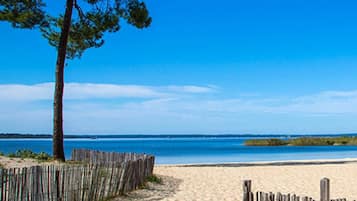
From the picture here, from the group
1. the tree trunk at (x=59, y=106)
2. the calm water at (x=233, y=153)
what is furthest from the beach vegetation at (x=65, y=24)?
the calm water at (x=233, y=153)

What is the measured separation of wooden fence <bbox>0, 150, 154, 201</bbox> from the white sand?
1384 millimetres

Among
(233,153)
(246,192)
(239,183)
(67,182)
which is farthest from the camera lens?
(233,153)

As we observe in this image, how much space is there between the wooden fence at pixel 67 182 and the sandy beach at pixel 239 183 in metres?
0.65

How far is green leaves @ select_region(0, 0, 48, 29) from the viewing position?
17844mm

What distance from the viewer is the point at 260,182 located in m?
17.7

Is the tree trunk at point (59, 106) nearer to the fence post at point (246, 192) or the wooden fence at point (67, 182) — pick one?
the wooden fence at point (67, 182)

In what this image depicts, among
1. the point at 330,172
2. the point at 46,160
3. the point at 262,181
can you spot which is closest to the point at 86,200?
the point at 46,160

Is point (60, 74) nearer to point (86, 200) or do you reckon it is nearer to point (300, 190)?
point (86, 200)

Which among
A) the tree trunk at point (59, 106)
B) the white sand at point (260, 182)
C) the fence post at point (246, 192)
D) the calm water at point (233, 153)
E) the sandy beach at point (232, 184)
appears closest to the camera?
the fence post at point (246, 192)

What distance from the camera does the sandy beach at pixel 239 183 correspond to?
44.7ft

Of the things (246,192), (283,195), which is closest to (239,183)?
(246,192)

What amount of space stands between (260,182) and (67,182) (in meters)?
8.99

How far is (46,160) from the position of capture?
672 inches

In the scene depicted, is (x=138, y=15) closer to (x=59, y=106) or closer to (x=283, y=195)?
(x=59, y=106)
